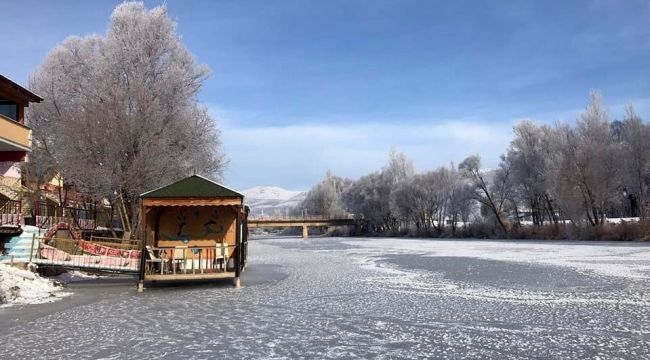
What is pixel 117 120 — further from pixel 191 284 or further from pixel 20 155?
pixel 191 284

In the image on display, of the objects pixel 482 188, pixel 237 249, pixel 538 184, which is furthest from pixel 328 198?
pixel 237 249

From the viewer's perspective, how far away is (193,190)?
51.1ft

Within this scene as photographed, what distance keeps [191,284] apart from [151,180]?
888 cm

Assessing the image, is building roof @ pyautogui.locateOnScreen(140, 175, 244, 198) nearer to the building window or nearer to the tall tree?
the building window

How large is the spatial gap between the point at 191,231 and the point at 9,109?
1060 cm

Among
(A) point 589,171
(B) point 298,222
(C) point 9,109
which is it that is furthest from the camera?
(B) point 298,222

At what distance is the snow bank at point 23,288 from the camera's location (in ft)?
40.5

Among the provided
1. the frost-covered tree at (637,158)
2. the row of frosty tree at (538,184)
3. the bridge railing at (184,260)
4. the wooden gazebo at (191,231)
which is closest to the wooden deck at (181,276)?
the wooden gazebo at (191,231)

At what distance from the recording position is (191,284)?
1666cm

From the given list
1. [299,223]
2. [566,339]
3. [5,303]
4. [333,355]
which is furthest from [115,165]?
[299,223]

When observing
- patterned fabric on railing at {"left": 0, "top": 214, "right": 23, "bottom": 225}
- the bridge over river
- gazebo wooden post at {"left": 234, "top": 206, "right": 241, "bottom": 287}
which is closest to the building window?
patterned fabric on railing at {"left": 0, "top": 214, "right": 23, "bottom": 225}

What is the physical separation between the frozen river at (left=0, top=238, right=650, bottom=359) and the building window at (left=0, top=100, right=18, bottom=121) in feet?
30.9

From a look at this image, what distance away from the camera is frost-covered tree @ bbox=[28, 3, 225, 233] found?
23688mm

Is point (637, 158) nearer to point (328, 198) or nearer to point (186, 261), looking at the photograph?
point (186, 261)
